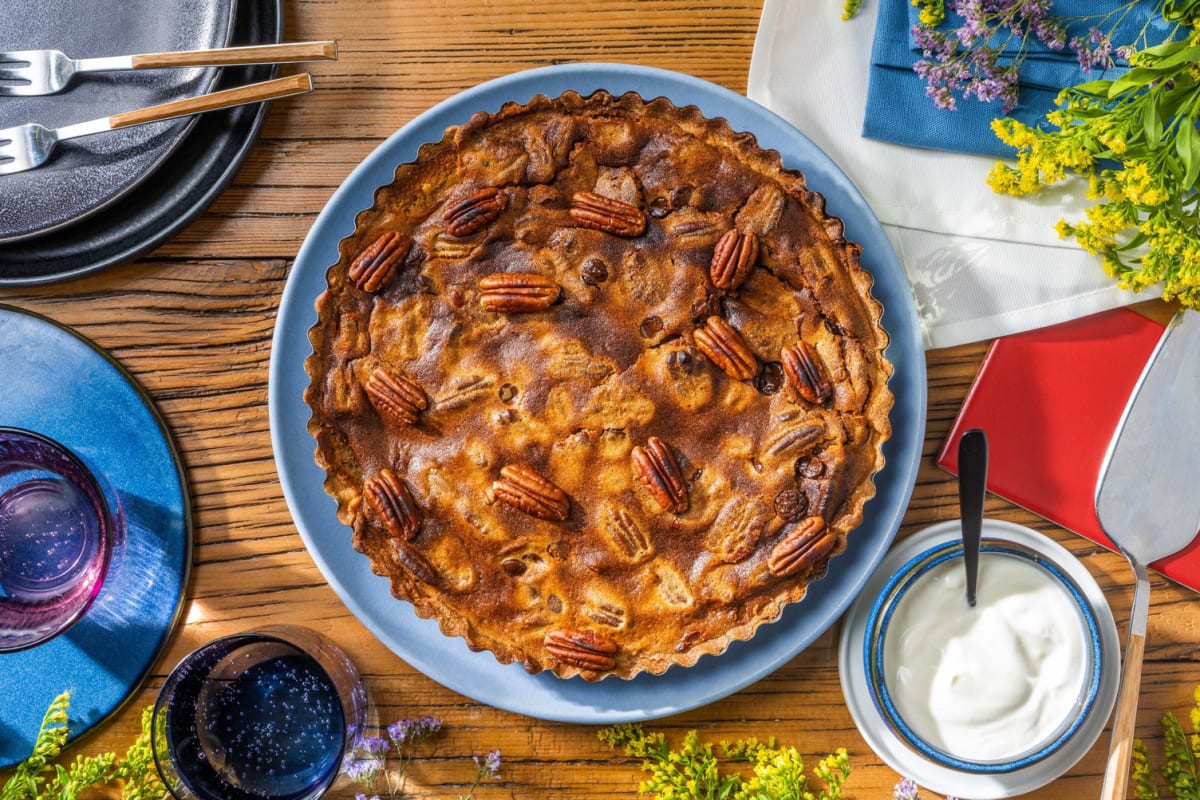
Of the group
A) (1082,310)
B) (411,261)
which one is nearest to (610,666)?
(411,261)

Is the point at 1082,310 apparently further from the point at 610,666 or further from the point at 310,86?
the point at 310,86

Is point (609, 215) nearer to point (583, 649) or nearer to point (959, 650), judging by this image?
point (583, 649)

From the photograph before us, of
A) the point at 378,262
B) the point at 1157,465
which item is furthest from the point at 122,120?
the point at 1157,465

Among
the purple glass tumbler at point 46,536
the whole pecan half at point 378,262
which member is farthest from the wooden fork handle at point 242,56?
the purple glass tumbler at point 46,536

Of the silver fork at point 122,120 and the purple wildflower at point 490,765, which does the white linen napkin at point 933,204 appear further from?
the purple wildflower at point 490,765

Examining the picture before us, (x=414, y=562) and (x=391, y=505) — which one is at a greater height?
(x=391, y=505)

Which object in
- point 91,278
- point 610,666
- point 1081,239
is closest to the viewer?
point 610,666

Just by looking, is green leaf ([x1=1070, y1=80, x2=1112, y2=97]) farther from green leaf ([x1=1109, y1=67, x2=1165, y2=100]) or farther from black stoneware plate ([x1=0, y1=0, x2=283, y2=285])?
black stoneware plate ([x1=0, y1=0, x2=283, y2=285])

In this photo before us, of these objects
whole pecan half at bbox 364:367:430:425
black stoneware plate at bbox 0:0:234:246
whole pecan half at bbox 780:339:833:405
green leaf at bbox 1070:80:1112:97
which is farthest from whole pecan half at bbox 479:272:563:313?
green leaf at bbox 1070:80:1112:97
